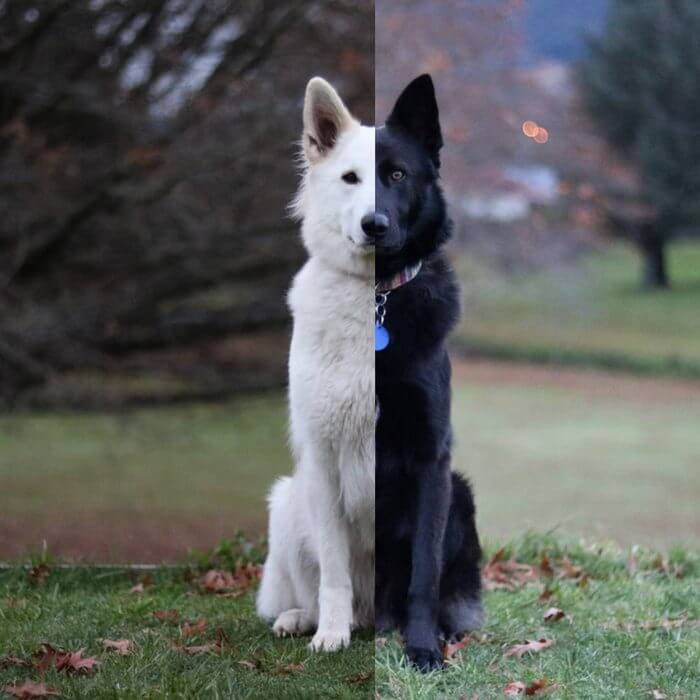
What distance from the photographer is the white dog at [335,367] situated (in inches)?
90.7

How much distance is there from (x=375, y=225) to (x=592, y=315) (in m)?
3.43

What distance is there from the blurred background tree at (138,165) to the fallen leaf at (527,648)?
3084 mm

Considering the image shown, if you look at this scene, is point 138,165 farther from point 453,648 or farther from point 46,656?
point 453,648

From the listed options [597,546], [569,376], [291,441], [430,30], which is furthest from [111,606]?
[430,30]

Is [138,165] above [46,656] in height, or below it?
above

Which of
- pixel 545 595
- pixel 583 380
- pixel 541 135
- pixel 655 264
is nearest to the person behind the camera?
pixel 545 595

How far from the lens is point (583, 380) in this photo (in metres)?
5.51

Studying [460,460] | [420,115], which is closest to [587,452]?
[460,460]

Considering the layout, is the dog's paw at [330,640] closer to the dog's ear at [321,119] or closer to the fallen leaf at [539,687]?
the fallen leaf at [539,687]

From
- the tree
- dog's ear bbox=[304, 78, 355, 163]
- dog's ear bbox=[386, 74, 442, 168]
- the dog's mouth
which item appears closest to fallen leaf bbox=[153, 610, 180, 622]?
the dog's mouth

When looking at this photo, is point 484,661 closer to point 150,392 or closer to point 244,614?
point 244,614

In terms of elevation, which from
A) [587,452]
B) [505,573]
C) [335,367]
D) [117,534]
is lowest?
[117,534]

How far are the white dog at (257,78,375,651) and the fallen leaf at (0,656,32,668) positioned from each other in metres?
0.63

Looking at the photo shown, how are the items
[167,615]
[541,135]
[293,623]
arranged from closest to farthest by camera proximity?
[293,623] → [167,615] → [541,135]
